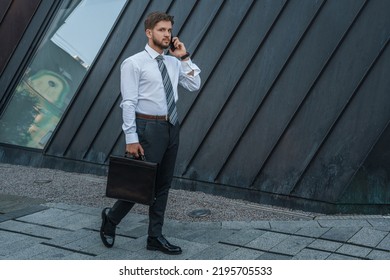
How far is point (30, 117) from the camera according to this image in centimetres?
923

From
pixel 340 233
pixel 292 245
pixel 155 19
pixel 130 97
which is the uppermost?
pixel 155 19

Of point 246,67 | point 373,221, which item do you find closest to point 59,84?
point 246,67

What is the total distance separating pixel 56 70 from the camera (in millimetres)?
9125

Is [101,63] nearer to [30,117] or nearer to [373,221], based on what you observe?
[30,117]

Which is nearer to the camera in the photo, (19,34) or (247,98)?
(247,98)

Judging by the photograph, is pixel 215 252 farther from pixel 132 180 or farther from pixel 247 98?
pixel 247 98

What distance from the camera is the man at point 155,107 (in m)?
4.58

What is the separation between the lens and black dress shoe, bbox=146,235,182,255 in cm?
474

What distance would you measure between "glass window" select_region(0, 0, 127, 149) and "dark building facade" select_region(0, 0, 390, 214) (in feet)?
0.07

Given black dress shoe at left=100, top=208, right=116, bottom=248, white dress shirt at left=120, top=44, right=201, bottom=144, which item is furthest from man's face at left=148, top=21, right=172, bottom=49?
black dress shoe at left=100, top=208, right=116, bottom=248

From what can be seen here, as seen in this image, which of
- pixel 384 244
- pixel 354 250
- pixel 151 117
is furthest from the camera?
pixel 384 244

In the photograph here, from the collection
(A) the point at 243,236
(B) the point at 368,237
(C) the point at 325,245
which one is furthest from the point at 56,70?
(B) the point at 368,237

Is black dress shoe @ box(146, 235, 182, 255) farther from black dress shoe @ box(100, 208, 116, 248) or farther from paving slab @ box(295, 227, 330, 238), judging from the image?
paving slab @ box(295, 227, 330, 238)

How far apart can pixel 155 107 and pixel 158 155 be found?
428mm
